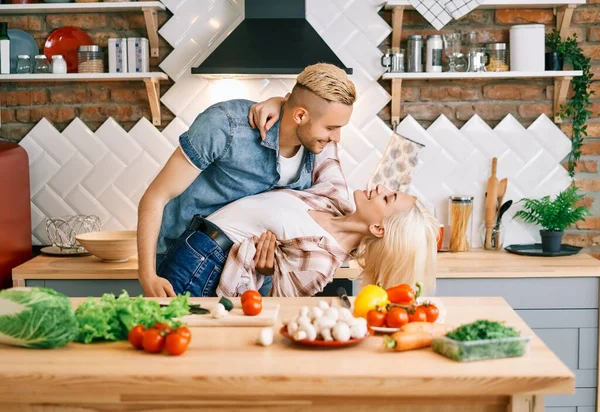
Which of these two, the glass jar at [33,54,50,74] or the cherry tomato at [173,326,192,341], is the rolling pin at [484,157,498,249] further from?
the cherry tomato at [173,326,192,341]

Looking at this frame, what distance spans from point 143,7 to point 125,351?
98.0 inches

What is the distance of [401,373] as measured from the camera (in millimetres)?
1944

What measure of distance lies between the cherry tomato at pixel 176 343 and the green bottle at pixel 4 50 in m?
2.70

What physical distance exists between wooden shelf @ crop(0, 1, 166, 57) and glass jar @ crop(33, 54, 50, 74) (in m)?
0.26

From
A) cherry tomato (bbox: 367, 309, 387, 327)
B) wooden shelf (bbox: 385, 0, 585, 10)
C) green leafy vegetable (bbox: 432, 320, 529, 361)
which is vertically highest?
wooden shelf (bbox: 385, 0, 585, 10)

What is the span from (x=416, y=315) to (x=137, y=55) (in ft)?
8.42

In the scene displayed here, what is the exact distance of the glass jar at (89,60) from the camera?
424 centimetres

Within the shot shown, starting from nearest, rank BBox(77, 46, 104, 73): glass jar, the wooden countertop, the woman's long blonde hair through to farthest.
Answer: the woman's long blonde hair → the wooden countertop → BBox(77, 46, 104, 73): glass jar

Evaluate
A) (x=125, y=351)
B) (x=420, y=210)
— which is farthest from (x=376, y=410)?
(x=420, y=210)

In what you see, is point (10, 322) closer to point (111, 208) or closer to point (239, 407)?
point (239, 407)

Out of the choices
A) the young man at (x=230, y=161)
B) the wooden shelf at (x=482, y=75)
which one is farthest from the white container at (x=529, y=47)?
the young man at (x=230, y=161)

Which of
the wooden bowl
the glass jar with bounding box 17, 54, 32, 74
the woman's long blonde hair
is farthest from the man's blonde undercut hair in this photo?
the glass jar with bounding box 17, 54, 32, 74

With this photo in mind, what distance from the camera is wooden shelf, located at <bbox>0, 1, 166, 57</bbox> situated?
416 centimetres

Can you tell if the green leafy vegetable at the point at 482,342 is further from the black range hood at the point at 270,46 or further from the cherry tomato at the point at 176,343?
the black range hood at the point at 270,46
